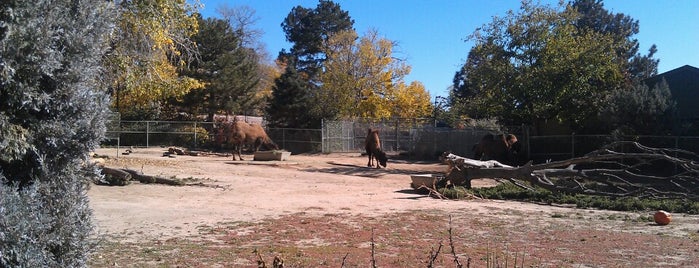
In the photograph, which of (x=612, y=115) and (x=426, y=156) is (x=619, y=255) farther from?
(x=426, y=156)

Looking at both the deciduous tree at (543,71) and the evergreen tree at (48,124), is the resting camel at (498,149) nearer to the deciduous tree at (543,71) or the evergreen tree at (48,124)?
the deciduous tree at (543,71)

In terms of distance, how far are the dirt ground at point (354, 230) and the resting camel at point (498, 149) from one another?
453 inches

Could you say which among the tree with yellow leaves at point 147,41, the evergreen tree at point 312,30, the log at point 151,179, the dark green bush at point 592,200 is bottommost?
the dark green bush at point 592,200

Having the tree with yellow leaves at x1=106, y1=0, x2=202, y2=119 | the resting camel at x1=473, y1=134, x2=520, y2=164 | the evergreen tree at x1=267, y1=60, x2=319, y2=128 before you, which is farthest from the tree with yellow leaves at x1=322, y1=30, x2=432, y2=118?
the tree with yellow leaves at x1=106, y1=0, x2=202, y2=119

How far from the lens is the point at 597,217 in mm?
13039

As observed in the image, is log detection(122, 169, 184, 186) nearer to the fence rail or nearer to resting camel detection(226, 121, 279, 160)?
resting camel detection(226, 121, 279, 160)

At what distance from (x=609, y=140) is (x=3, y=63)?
25.7 meters

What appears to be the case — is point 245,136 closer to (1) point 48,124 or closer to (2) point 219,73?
(2) point 219,73

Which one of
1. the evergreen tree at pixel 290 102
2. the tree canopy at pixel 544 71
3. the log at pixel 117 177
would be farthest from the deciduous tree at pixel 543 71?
the log at pixel 117 177

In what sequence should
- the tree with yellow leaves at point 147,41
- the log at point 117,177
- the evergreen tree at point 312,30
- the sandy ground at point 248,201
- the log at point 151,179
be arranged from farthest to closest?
the evergreen tree at point 312,30, the log at point 151,179, the log at point 117,177, the tree with yellow leaves at point 147,41, the sandy ground at point 248,201

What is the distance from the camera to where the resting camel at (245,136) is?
32.8 m

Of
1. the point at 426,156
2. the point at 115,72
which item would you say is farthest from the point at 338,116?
the point at 115,72

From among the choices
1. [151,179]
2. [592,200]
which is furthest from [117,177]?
[592,200]

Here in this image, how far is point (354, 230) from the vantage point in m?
10.6
